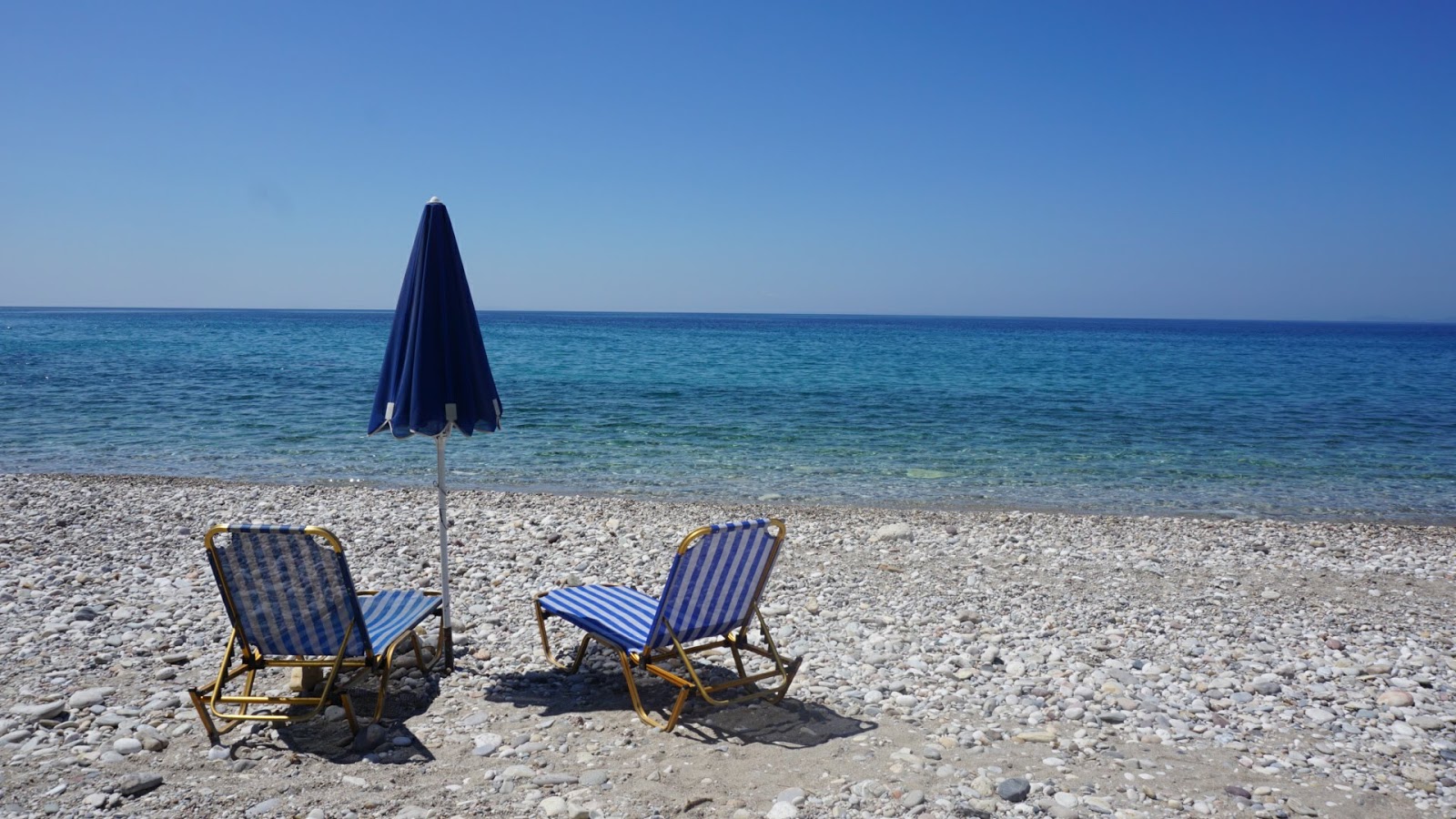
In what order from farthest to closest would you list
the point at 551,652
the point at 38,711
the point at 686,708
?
the point at 551,652 → the point at 686,708 → the point at 38,711

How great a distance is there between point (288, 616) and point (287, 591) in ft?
0.50

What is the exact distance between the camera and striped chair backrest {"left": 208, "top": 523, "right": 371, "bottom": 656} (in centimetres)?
448

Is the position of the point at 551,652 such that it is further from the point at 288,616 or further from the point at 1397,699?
the point at 1397,699

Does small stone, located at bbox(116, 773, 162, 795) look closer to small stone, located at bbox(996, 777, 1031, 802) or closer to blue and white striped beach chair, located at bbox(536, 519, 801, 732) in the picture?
blue and white striped beach chair, located at bbox(536, 519, 801, 732)

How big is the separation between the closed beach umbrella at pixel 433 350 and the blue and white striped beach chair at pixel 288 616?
2.94 feet

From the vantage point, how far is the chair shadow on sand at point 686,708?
4734 mm

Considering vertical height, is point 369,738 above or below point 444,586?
below

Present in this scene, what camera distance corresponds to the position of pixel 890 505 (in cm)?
1260

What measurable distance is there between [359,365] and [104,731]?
3717cm

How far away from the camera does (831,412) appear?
23562 mm

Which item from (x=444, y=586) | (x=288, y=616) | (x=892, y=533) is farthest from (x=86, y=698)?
(x=892, y=533)

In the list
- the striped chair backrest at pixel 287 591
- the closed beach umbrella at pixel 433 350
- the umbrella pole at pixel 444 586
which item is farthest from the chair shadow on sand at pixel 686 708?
the closed beach umbrella at pixel 433 350

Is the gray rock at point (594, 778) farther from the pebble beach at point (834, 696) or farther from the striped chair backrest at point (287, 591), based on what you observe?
the striped chair backrest at point (287, 591)

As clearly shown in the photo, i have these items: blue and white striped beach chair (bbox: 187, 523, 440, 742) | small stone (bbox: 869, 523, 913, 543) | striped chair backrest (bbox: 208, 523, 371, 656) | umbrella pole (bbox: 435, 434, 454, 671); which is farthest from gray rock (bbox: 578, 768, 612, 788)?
small stone (bbox: 869, 523, 913, 543)
